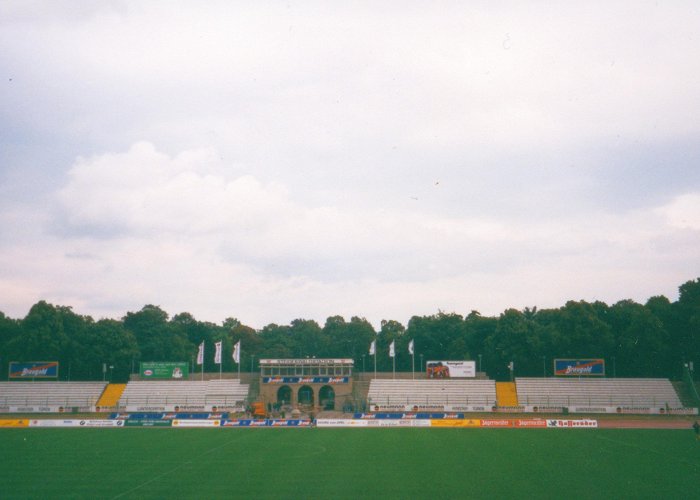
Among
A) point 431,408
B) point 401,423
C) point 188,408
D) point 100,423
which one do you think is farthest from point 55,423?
point 431,408

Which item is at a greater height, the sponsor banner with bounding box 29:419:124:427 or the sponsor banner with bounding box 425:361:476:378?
the sponsor banner with bounding box 425:361:476:378

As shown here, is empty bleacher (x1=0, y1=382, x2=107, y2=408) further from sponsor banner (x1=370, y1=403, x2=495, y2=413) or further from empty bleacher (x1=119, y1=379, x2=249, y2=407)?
sponsor banner (x1=370, y1=403, x2=495, y2=413)

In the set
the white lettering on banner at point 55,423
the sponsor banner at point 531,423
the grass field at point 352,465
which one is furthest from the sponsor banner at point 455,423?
the white lettering on banner at point 55,423

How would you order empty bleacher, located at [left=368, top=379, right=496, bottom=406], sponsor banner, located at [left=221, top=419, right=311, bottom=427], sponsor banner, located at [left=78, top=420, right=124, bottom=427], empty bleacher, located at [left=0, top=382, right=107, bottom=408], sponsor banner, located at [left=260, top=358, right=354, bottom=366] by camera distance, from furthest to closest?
1. sponsor banner, located at [left=260, top=358, right=354, bottom=366]
2. empty bleacher, located at [left=0, top=382, right=107, bottom=408]
3. empty bleacher, located at [left=368, top=379, right=496, bottom=406]
4. sponsor banner, located at [left=78, top=420, right=124, bottom=427]
5. sponsor banner, located at [left=221, top=419, right=311, bottom=427]

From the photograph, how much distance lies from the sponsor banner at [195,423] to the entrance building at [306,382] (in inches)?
884

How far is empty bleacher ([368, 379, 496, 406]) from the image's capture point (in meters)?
74.1

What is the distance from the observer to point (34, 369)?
81.9 m

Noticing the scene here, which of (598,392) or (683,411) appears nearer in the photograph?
(683,411)

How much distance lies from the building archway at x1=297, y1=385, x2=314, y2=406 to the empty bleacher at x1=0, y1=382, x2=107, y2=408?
2597 cm

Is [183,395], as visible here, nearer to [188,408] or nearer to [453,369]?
[188,408]

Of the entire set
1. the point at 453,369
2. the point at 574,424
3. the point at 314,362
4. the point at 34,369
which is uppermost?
the point at 314,362

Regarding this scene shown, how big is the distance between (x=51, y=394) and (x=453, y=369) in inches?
2056

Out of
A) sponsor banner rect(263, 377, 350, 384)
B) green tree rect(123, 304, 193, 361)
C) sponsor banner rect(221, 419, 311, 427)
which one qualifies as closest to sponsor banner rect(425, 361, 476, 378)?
sponsor banner rect(263, 377, 350, 384)

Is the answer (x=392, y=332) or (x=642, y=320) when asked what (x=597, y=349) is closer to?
(x=642, y=320)
